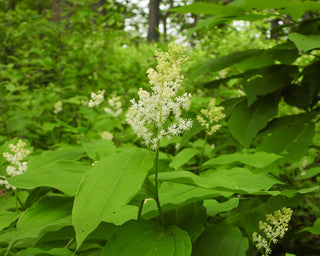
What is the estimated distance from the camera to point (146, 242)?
97 cm

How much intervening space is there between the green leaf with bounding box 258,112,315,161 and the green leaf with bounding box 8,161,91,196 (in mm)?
1258

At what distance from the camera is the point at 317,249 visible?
6.89 ft

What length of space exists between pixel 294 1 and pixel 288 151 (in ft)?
3.00

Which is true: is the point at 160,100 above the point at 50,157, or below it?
above

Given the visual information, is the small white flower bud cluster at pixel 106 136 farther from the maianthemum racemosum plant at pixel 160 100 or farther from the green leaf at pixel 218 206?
the maianthemum racemosum plant at pixel 160 100

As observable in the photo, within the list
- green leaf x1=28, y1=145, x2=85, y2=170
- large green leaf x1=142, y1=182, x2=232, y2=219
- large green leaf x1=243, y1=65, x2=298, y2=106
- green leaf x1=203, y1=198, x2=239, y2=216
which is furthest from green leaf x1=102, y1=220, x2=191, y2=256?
large green leaf x1=243, y1=65, x2=298, y2=106

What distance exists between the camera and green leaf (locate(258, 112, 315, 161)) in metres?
1.77

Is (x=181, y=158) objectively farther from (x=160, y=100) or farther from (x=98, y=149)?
(x=160, y=100)

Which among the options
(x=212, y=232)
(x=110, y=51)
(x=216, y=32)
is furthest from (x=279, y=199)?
(x=110, y=51)

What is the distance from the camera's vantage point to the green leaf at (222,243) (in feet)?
3.89

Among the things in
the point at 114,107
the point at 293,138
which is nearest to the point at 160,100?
the point at 293,138

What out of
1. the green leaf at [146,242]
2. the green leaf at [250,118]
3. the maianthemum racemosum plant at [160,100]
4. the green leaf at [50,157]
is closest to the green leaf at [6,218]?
the green leaf at [50,157]

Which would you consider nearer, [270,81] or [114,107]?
[270,81]

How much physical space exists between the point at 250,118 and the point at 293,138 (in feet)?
1.01
